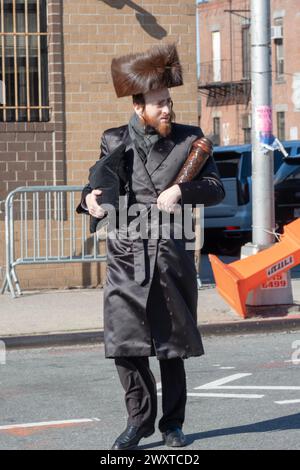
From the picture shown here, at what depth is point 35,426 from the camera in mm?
6723

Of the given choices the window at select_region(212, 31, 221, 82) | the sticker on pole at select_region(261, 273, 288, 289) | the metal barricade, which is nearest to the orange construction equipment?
the sticker on pole at select_region(261, 273, 288, 289)

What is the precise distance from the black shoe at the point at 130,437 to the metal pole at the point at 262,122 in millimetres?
5571

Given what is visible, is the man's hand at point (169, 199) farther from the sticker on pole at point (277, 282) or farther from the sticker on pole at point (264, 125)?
the sticker on pole at point (264, 125)

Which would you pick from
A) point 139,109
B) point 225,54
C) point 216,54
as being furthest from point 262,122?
point 216,54

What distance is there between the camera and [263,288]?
11.1 meters

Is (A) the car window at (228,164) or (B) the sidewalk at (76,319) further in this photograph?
(A) the car window at (228,164)

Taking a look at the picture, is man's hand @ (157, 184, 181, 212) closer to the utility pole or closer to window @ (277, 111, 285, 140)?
the utility pole

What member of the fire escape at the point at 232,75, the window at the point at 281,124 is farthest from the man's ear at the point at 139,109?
the fire escape at the point at 232,75

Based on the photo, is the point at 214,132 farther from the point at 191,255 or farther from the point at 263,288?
the point at 191,255

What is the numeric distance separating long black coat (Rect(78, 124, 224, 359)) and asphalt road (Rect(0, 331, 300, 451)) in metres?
0.63

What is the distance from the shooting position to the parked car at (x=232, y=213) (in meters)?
19.0

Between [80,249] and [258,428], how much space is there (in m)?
6.77
